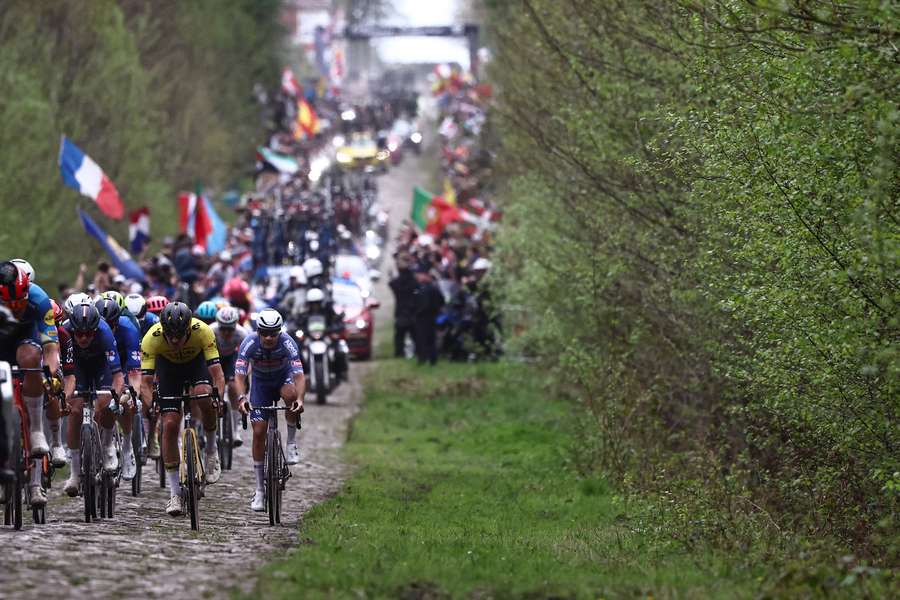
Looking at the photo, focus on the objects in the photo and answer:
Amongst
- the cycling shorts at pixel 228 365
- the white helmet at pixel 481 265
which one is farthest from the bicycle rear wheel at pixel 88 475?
the white helmet at pixel 481 265

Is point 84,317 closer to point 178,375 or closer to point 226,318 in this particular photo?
point 178,375

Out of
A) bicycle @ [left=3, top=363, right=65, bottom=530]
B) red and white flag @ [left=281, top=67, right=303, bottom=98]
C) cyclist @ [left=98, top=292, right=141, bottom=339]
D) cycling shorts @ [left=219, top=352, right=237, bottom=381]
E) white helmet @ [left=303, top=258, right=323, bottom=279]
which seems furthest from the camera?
red and white flag @ [left=281, top=67, right=303, bottom=98]

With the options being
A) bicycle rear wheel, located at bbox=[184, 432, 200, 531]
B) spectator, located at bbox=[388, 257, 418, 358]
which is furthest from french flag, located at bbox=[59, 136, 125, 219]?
bicycle rear wheel, located at bbox=[184, 432, 200, 531]

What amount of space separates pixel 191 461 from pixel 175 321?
122 cm

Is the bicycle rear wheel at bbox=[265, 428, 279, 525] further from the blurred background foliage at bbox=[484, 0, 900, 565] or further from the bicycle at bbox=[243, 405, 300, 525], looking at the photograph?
the blurred background foliage at bbox=[484, 0, 900, 565]

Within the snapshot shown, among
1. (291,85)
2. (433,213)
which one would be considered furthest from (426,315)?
(291,85)

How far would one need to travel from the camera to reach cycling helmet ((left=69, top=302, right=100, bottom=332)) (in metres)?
15.1

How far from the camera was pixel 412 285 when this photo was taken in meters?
34.1

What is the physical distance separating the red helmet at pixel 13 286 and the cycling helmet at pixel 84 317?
99cm

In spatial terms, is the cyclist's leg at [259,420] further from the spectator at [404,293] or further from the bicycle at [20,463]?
the spectator at [404,293]

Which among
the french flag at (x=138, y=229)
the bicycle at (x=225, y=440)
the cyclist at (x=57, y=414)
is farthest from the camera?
the french flag at (x=138, y=229)

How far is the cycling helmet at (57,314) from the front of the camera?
14664mm

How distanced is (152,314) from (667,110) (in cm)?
536

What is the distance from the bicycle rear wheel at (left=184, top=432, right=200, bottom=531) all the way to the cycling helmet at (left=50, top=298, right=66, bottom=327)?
141 centimetres
